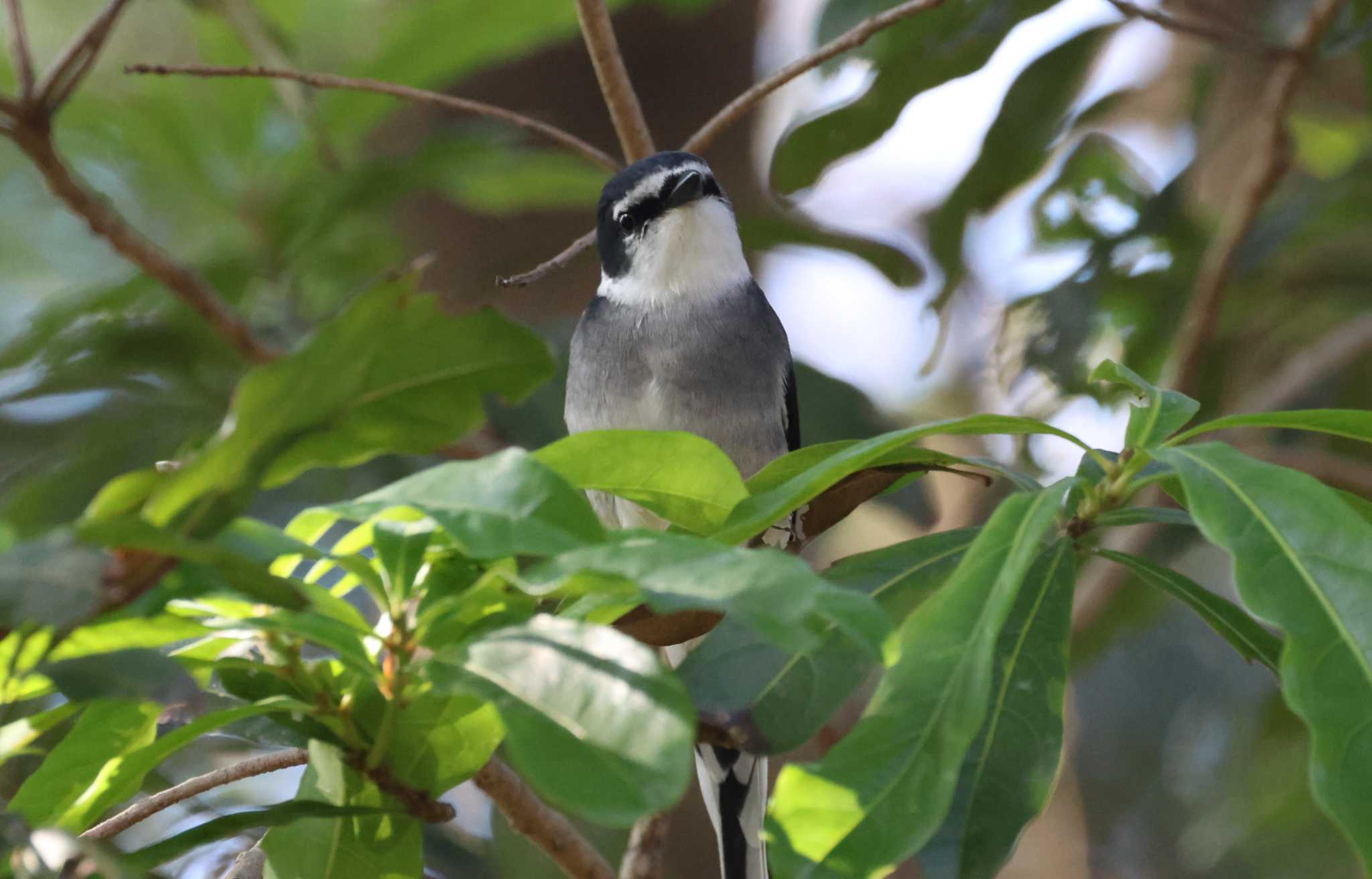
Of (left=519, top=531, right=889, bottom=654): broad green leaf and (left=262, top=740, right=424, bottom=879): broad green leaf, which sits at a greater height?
(left=519, top=531, right=889, bottom=654): broad green leaf

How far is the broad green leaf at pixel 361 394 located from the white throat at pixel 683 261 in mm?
1416

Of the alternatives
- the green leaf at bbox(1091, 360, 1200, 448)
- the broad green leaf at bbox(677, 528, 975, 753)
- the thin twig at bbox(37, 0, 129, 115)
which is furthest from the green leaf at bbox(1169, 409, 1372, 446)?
the thin twig at bbox(37, 0, 129, 115)

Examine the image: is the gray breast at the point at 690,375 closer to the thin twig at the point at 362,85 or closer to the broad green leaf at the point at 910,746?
the thin twig at the point at 362,85

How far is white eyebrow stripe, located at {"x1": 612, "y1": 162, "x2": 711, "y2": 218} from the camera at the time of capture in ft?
8.32

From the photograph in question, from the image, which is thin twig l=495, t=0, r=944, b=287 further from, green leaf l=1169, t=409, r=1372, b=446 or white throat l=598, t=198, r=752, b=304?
green leaf l=1169, t=409, r=1372, b=446

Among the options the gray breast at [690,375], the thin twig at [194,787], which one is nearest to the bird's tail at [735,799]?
the gray breast at [690,375]

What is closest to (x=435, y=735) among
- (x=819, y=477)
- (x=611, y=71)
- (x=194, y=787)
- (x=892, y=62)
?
(x=819, y=477)

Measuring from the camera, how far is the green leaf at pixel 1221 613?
56.6 inches

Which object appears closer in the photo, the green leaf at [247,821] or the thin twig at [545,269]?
the green leaf at [247,821]

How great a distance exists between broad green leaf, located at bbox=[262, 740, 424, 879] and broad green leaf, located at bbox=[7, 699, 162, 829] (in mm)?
178

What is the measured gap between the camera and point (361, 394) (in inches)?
48.0

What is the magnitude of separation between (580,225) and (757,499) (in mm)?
3081

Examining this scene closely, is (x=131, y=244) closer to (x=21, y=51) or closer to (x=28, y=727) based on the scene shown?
(x=21, y=51)

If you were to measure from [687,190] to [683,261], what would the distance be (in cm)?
19
